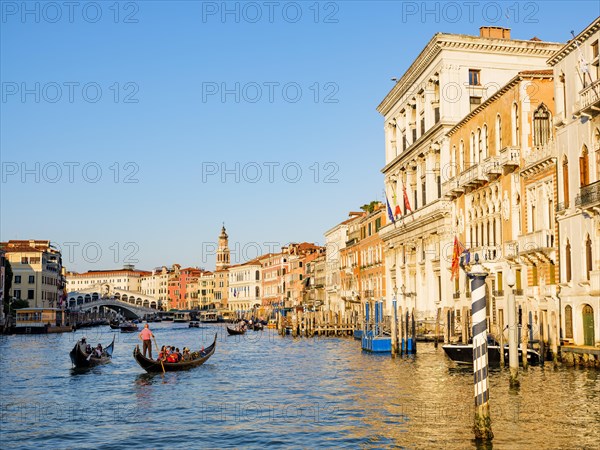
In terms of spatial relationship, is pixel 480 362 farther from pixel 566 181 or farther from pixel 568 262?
pixel 566 181

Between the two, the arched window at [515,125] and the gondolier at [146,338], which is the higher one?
the arched window at [515,125]

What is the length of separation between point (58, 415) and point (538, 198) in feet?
53.9

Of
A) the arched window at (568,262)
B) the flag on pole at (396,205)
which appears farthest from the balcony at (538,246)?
the flag on pole at (396,205)

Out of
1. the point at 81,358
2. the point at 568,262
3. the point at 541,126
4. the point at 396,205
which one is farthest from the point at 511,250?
the point at 396,205

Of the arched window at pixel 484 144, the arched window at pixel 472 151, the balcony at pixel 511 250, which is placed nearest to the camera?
the balcony at pixel 511 250

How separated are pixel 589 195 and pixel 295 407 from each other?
961 cm

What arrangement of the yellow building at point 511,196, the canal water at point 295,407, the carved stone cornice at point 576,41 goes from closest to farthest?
the canal water at point 295,407 < the carved stone cornice at point 576,41 < the yellow building at point 511,196

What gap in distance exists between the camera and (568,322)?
72.2 ft

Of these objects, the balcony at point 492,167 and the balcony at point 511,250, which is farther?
A: the balcony at point 492,167

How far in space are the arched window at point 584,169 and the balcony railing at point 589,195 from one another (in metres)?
0.33

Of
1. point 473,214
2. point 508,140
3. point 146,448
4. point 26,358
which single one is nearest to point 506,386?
point 146,448

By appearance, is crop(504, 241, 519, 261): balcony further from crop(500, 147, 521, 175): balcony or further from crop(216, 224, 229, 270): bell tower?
crop(216, 224, 229, 270): bell tower

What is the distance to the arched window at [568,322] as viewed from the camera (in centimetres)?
2183

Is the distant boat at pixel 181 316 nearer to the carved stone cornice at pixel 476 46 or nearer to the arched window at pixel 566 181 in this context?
the carved stone cornice at pixel 476 46
